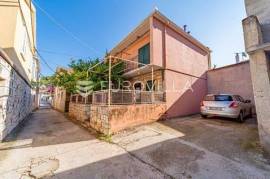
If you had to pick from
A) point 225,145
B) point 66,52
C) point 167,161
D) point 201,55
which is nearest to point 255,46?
point 225,145

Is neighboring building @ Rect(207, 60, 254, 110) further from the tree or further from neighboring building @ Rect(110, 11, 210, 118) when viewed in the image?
the tree

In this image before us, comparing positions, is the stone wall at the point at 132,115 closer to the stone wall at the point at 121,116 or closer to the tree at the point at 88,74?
the stone wall at the point at 121,116

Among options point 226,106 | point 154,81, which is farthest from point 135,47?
point 226,106

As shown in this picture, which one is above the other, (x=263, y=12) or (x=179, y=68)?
(x=263, y=12)

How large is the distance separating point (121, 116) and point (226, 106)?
529 cm

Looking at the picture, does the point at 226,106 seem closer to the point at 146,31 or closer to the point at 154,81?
the point at 154,81

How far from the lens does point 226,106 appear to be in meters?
6.69

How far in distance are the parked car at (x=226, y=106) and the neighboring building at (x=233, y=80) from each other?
7.96 feet

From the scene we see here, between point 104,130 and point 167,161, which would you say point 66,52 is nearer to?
point 104,130

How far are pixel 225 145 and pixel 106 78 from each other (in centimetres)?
907

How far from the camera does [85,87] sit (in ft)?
32.6

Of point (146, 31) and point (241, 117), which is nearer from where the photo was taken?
point (241, 117)

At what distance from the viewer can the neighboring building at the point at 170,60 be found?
868cm

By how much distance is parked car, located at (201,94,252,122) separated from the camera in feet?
21.8
